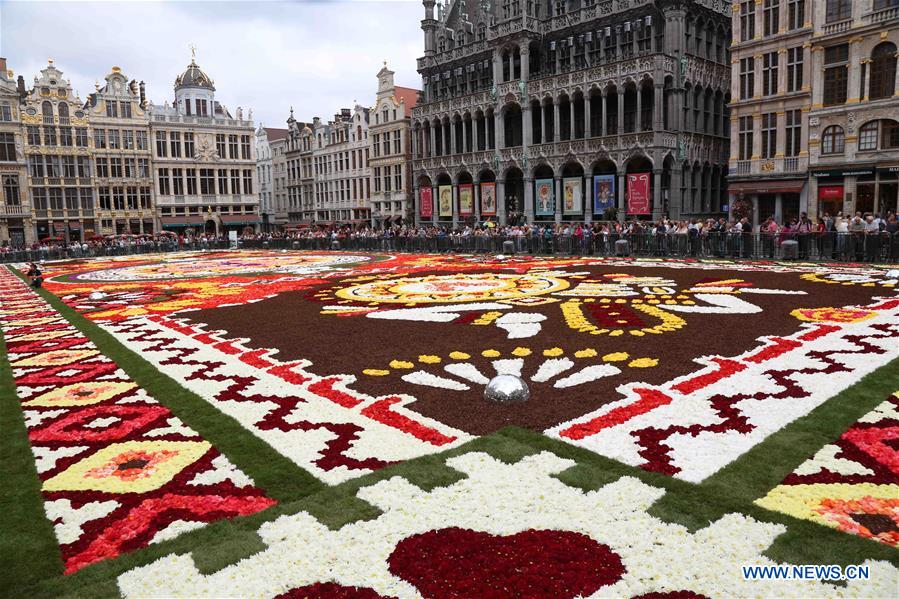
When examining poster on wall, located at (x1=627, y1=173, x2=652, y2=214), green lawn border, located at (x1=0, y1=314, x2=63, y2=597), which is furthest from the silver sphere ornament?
poster on wall, located at (x1=627, y1=173, x2=652, y2=214)

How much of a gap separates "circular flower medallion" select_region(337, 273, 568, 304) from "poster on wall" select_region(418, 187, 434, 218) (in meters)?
33.4

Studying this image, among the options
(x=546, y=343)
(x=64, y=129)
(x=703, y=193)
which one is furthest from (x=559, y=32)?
(x=64, y=129)

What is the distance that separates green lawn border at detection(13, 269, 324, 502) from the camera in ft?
13.6

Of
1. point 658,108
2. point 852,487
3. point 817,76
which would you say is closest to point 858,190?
point 817,76

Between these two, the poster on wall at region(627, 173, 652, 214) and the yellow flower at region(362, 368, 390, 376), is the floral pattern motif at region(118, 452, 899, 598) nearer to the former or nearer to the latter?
the yellow flower at region(362, 368, 390, 376)

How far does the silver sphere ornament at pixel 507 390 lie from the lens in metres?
5.58

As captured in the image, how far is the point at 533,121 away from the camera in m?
A: 43.2

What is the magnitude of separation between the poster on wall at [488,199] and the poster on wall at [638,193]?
1075cm

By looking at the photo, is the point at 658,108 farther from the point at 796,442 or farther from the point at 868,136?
the point at 796,442

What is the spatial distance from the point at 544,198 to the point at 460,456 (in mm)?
38047

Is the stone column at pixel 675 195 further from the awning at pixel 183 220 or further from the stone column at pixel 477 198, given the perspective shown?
the awning at pixel 183 220

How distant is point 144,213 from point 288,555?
200 ft

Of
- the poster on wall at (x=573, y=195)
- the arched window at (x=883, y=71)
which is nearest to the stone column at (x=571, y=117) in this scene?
the poster on wall at (x=573, y=195)

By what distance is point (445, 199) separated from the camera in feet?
159
